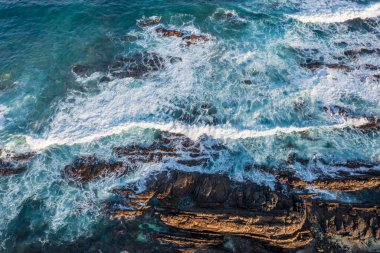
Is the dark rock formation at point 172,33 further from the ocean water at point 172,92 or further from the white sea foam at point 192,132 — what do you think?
the white sea foam at point 192,132

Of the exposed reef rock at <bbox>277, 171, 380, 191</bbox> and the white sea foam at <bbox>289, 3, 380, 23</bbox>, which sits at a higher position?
the white sea foam at <bbox>289, 3, 380, 23</bbox>

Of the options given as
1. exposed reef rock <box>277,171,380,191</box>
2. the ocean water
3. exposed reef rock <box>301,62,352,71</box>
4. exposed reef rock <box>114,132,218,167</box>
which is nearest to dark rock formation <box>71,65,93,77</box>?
the ocean water

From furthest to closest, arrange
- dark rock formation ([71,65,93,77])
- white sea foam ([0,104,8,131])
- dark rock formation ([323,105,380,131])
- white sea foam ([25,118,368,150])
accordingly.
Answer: dark rock formation ([71,65,93,77]) < white sea foam ([0,104,8,131]) < dark rock formation ([323,105,380,131]) < white sea foam ([25,118,368,150])

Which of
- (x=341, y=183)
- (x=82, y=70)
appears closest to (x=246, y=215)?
(x=341, y=183)

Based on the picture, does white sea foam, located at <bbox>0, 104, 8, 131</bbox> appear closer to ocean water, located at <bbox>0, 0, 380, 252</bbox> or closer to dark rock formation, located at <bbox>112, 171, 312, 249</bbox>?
ocean water, located at <bbox>0, 0, 380, 252</bbox>

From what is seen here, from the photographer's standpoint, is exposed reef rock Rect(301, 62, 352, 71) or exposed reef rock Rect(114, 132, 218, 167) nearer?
exposed reef rock Rect(114, 132, 218, 167)

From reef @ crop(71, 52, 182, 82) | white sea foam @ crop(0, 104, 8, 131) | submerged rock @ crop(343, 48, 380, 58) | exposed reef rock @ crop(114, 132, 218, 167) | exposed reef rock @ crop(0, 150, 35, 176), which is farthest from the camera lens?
submerged rock @ crop(343, 48, 380, 58)
